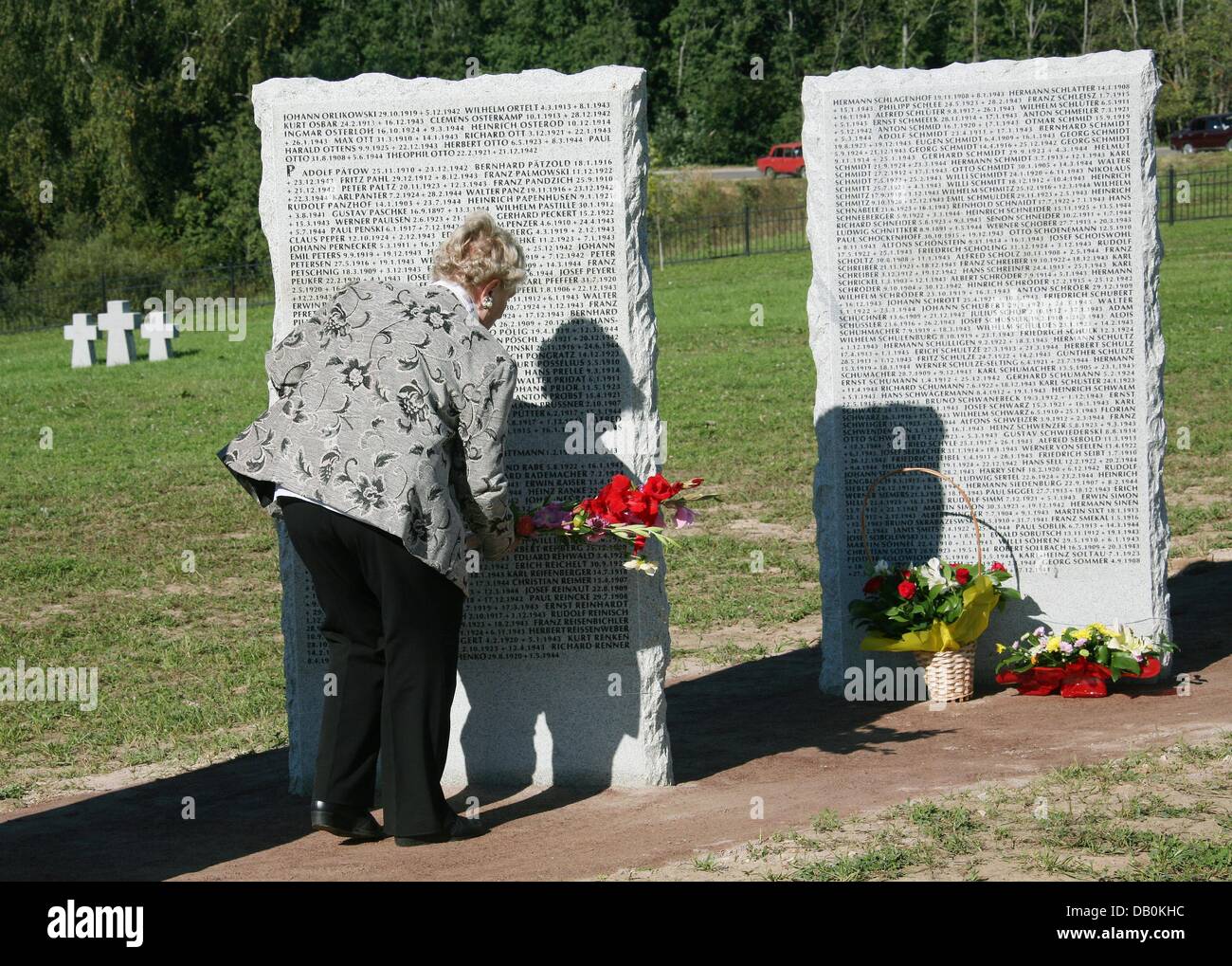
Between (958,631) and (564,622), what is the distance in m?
1.92

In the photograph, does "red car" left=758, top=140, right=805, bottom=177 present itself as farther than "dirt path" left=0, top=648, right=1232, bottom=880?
Yes

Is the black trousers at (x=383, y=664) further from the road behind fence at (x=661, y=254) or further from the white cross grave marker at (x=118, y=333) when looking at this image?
the road behind fence at (x=661, y=254)

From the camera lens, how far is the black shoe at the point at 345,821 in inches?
203

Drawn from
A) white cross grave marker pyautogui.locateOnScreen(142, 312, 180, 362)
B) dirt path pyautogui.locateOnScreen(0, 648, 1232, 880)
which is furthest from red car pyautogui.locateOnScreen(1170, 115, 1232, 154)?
dirt path pyautogui.locateOnScreen(0, 648, 1232, 880)

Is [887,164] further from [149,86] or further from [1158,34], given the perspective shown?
[1158,34]

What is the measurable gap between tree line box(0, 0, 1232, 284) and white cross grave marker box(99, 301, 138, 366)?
366 centimetres

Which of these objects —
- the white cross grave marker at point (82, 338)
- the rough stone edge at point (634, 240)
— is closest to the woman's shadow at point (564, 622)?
the rough stone edge at point (634, 240)

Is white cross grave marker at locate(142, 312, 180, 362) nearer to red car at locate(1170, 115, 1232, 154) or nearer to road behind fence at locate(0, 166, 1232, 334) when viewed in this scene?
road behind fence at locate(0, 166, 1232, 334)

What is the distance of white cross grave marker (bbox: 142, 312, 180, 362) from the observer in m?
22.8

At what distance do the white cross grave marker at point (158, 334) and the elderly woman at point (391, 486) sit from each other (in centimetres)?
1849

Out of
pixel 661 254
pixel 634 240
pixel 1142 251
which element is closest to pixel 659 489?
pixel 634 240

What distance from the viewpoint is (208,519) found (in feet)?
39.3

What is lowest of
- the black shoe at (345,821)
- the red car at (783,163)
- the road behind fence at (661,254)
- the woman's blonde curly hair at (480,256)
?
the black shoe at (345,821)
